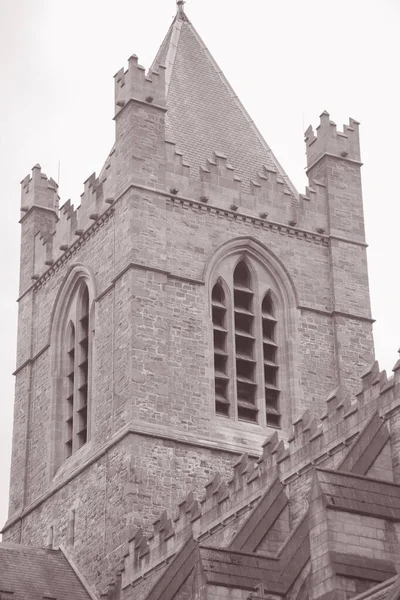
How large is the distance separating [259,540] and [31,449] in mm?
12697

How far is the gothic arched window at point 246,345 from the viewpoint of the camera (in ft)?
124

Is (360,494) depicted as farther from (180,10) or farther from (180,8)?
(180,8)

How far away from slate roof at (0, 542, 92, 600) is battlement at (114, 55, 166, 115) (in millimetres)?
11367

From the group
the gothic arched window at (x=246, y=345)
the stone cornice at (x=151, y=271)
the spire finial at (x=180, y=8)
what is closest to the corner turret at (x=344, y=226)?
the gothic arched window at (x=246, y=345)

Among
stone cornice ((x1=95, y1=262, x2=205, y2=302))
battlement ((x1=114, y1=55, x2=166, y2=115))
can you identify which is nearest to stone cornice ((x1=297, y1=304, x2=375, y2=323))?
stone cornice ((x1=95, y1=262, x2=205, y2=302))

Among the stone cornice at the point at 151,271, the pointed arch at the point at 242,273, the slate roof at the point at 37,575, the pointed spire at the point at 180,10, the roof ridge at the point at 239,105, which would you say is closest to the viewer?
the slate roof at the point at 37,575

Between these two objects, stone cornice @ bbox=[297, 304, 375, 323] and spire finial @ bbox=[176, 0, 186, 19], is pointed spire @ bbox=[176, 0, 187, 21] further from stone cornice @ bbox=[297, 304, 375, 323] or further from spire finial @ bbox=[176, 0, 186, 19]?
stone cornice @ bbox=[297, 304, 375, 323]

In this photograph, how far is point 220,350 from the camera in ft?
125

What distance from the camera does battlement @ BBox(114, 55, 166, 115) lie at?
39.7 m

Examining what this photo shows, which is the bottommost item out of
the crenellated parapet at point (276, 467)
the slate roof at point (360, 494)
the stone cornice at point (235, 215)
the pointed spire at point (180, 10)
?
the slate roof at point (360, 494)

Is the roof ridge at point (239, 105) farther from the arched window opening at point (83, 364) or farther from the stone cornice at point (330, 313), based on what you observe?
the arched window opening at point (83, 364)

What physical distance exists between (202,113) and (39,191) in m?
5.19

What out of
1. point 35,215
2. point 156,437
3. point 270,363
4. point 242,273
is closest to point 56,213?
point 35,215

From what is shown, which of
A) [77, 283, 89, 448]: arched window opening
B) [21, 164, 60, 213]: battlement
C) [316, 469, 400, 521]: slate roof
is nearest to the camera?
[316, 469, 400, 521]: slate roof
